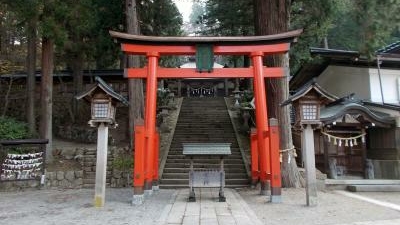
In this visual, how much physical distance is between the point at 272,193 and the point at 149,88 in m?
4.20

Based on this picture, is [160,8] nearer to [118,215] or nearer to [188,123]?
[188,123]

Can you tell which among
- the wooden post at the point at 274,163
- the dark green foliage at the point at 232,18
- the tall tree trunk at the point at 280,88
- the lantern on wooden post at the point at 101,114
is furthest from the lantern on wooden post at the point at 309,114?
the dark green foliage at the point at 232,18

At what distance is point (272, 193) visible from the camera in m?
9.49

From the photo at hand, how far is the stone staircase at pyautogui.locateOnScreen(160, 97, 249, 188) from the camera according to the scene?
13602 mm

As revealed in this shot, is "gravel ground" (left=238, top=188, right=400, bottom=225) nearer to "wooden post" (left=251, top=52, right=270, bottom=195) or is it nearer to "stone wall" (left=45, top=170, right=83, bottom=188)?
"wooden post" (left=251, top=52, right=270, bottom=195)

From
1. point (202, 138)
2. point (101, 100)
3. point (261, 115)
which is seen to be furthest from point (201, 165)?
point (101, 100)

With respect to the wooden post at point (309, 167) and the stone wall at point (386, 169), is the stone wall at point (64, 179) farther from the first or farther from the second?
the stone wall at point (386, 169)

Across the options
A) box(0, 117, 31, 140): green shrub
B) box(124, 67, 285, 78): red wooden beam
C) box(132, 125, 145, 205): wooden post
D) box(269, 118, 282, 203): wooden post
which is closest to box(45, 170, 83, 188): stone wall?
box(0, 117, 31, 140): green shrub

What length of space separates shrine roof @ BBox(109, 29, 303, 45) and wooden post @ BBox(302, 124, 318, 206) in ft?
8.79

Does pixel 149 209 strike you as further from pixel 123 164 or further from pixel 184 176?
pixel 123 164

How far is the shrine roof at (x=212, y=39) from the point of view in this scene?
10367 millimetres

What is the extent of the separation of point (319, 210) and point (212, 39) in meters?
5.24

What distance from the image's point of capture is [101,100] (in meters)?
9.27

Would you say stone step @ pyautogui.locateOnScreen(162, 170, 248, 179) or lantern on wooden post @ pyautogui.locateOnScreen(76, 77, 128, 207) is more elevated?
lantern on wooden post @ pyautogui.locateOnScreen(76, 77, 128, 207)
